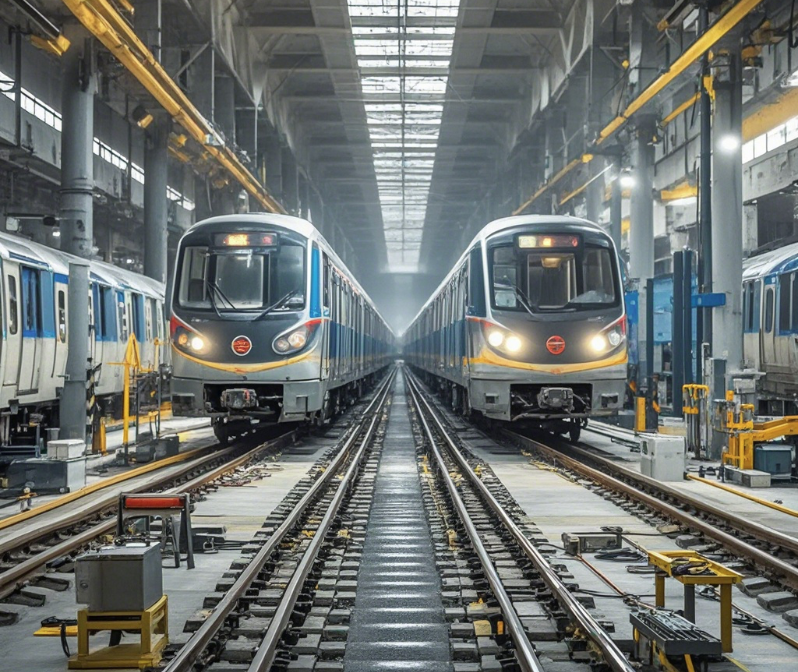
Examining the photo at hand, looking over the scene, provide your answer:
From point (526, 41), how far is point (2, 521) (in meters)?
23.0

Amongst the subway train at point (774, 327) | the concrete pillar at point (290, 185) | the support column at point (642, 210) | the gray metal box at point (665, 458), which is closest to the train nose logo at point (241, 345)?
the gray metal box at point (665, 458)

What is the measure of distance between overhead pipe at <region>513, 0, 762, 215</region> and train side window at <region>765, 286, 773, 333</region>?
161 inches

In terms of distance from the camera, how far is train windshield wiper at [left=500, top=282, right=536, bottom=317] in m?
14.1

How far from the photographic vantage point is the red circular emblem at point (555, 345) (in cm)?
1391

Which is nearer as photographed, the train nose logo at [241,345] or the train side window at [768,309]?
the train nose logo at [241,345]

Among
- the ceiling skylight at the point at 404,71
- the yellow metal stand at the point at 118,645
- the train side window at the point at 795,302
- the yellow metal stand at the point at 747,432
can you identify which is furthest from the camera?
the ceiling skylight at the point at 404,71

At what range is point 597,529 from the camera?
8125 millimetres

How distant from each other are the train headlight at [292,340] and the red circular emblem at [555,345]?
3.31 metres

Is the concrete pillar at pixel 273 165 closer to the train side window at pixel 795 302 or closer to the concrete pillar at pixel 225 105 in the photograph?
the concrete pillar at pixel 225 105

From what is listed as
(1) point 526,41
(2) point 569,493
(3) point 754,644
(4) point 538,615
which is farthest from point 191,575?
(1) point 526,41

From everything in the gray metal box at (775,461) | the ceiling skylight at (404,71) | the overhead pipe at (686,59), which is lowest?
the gray metal box at (775,461)

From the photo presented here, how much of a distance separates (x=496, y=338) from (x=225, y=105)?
1414 centimetres

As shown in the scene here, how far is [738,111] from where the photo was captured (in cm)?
1488

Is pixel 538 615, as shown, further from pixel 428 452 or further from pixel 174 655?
pixel 428 452
